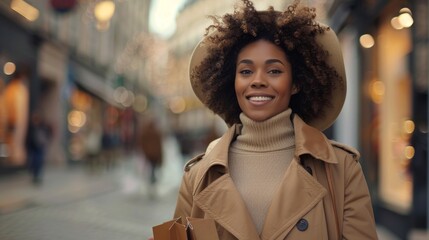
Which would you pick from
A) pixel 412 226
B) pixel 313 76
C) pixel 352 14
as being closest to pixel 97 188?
pixel 352 14

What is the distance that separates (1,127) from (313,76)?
14995mm

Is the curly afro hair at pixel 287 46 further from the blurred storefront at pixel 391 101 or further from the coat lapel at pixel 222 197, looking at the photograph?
the blurred storefront at pixel 391 101

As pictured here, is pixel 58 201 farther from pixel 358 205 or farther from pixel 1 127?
pixel 358 205

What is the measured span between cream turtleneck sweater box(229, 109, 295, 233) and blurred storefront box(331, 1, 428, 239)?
5.43m

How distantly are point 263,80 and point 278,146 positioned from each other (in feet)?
0.94

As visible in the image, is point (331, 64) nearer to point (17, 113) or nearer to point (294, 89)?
point (294, 89)

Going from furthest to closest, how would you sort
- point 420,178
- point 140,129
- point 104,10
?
point 140,129
point 104,10
point 420,178

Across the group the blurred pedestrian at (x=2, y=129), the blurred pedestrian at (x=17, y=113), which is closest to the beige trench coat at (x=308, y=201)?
the blurred pedestrian at (x=2, y=129)

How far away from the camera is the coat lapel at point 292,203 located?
222 cm

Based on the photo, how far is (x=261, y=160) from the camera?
8.05 feet

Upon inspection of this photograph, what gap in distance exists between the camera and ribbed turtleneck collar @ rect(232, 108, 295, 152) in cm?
245

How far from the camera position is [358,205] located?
7.27 feet

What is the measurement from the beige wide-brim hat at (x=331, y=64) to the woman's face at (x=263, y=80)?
0.61 feet

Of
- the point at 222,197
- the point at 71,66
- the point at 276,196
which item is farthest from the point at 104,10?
the point at 71,66
